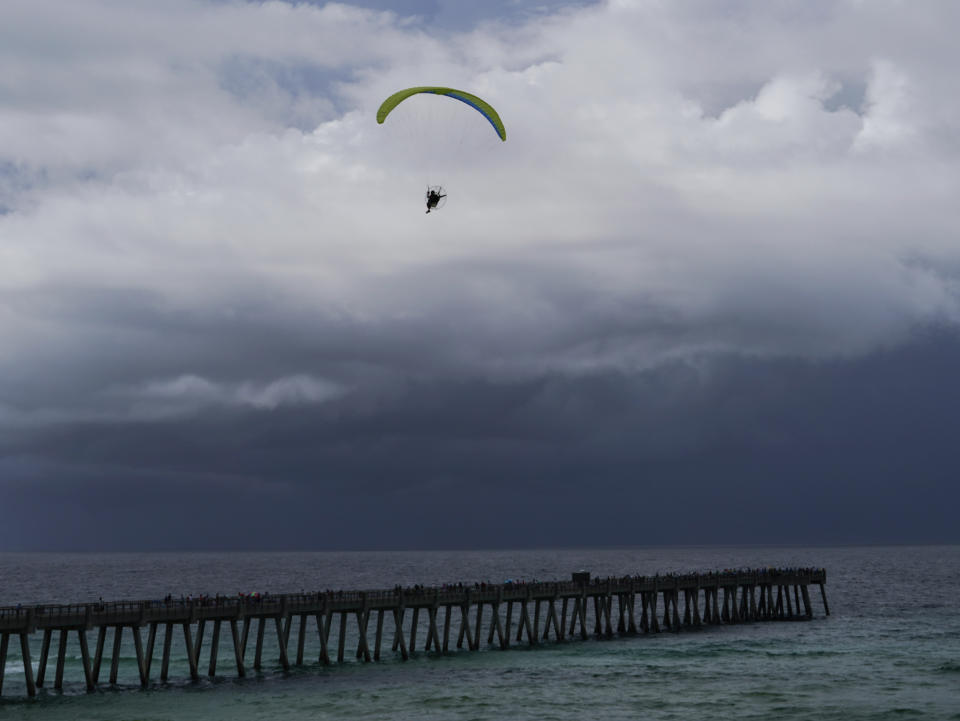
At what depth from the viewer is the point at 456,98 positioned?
200ft

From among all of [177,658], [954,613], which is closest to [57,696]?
[177,658]

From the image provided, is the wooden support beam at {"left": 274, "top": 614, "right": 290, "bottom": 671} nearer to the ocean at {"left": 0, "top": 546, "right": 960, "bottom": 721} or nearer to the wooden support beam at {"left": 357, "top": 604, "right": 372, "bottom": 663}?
the ocean at {"left": 0, "top": 546, "right": 960, "bottom": 721}

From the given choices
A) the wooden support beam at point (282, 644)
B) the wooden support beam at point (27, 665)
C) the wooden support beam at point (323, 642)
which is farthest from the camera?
the wooden support beam at point (323, 642)

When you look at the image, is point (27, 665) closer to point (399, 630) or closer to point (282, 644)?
point (282, 644)

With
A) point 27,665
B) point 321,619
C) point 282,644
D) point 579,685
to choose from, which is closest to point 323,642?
point 321,619

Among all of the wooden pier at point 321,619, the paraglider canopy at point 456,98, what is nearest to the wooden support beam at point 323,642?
the wooden pier at point 321,619

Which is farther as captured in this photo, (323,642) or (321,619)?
(321,619)

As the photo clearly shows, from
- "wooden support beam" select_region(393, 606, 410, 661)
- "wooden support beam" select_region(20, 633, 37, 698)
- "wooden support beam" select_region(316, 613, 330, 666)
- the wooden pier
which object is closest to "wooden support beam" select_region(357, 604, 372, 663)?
the wooden pier

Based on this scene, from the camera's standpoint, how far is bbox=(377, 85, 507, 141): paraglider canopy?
59128mm

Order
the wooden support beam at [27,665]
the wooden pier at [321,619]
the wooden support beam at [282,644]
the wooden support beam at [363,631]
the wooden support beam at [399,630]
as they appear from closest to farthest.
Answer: the wooden support beam at [27,665] → the wooden pier at [321,619] → the wooden support beam at [282,644] → the wooden support beam at [363,631] → the wooden support beam at [399,630]

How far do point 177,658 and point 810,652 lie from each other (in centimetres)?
4304

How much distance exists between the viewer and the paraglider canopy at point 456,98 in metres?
59.1

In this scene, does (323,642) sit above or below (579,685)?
above

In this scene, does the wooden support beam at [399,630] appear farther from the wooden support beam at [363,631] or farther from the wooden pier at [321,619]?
the wooden support beam at [363,631]
